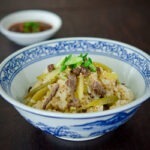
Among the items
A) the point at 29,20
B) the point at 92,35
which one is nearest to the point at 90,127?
the point at 92,35

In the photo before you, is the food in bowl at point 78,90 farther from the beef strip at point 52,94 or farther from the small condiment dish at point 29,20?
the small condiment dish at point 29,20

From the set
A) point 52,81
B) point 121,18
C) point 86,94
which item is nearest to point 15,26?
point 121,18

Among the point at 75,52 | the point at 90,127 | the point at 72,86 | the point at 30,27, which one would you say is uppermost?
the point at 30,27

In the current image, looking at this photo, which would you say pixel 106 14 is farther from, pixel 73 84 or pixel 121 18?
pixel 73 84

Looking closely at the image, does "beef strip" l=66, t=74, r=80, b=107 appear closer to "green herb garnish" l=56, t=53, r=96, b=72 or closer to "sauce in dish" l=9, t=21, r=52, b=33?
"green herb garnish" l=56, t=53, r=96, b=72

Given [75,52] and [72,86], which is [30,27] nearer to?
[75,52]

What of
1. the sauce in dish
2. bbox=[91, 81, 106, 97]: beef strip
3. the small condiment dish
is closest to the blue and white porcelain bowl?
bbox=[91, 81, 106, 97]: beef strip
